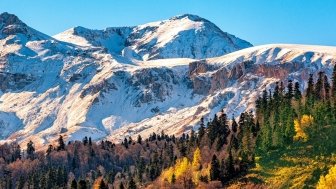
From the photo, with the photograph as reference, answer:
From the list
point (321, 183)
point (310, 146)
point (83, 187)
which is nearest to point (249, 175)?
point (310, 146)

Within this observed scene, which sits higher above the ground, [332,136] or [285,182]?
[332,136]

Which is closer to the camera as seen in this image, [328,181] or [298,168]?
[328,181]

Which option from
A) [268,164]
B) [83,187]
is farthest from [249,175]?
[83,187]

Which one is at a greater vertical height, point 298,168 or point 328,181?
point 328,181

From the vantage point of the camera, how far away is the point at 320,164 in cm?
18288

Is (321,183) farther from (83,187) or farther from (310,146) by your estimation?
(83,187)

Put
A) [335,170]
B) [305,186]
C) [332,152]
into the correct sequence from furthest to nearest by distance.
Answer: [332,152], [305,186], [335,170]

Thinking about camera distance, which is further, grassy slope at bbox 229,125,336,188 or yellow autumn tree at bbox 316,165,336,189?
grassy slope at bbox 229,125,336,188

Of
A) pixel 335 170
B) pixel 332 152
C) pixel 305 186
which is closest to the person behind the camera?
pixel 335 170

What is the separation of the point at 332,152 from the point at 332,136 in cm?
1081

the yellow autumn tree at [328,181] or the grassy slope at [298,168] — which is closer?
the yellow autumn tree at [328,181]

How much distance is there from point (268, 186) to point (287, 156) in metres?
16.5

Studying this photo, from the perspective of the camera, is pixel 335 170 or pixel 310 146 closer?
pixel 335 170

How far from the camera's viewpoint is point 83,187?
189375 millimetres
